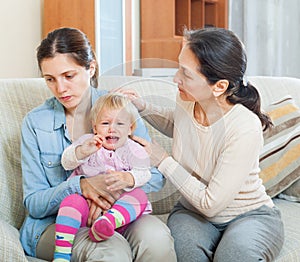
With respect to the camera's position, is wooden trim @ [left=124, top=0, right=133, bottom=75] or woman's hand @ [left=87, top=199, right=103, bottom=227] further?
wooden trim @ [left=124, top=0, right=133, bottom=75]

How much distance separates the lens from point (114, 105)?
123 cm

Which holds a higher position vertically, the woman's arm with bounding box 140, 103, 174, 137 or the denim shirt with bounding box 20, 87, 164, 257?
the woman's arm with bounding box 140, 103, 174, 137

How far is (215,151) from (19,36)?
1.91m

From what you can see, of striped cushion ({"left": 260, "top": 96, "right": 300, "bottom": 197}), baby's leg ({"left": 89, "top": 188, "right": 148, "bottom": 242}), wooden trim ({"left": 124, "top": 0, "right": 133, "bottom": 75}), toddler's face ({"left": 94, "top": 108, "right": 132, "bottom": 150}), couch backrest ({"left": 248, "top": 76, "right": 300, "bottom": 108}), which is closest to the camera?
toddler's face ({"left": 94, "top": 108, "right": 132, "bottom": 150})

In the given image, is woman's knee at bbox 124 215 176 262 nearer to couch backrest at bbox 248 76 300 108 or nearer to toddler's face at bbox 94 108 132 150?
toddler's face at bbox 94 108 132 150

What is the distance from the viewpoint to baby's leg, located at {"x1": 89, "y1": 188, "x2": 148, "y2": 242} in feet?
4.30

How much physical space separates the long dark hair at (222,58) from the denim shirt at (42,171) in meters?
0.43

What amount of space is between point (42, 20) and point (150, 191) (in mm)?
2100

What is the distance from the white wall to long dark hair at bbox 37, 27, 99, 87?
→ 1517mm

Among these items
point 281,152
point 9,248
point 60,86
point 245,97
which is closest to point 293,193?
point 281,152

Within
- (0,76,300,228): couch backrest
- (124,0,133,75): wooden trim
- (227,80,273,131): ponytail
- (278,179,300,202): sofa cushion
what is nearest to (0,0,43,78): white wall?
(124,0,133,75): wooden trim

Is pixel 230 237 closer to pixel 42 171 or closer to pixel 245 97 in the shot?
pixel 245 97

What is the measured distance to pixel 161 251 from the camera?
136cm

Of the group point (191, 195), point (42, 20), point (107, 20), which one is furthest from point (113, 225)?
point (42, 20)
